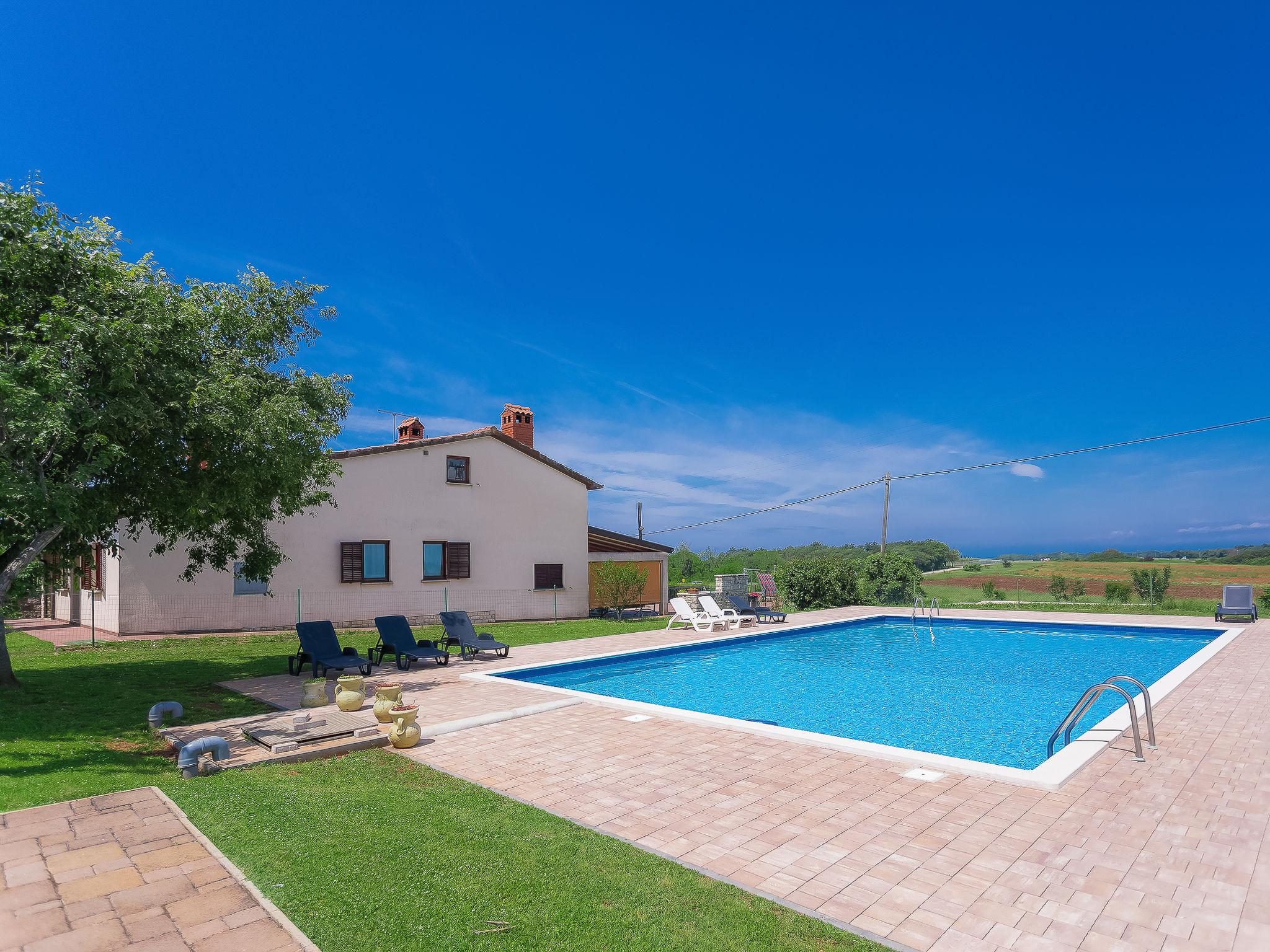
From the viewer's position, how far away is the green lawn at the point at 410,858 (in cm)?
331

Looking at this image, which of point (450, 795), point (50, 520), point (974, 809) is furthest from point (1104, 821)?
point (50, 520)

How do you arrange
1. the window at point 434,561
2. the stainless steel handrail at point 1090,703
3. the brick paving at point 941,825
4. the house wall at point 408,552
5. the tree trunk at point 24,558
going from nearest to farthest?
the brick paving at point 941,825 → the stainless steel handrail at point 1090,703 → the tree trunk at point 24,558 → the house wall at point 408,552 → the window at point 434,561

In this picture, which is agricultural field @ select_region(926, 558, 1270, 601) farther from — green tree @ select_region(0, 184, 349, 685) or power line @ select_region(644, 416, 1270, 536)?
green tree @ select_region(0, 184, 349, 685)

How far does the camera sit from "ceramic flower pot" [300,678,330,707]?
898cm

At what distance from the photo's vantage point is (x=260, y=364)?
1065cm

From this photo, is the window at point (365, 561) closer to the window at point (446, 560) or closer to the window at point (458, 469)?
the window at point (446, 560)

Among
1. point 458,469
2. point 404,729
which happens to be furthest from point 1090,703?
point 458,469

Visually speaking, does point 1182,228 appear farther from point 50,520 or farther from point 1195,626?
point 50,520

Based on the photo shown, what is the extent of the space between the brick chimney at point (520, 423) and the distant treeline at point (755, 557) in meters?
12.1

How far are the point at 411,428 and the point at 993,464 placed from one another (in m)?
26.5

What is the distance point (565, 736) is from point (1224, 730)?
7227 mm

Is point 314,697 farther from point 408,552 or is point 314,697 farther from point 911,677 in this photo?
point 408,552

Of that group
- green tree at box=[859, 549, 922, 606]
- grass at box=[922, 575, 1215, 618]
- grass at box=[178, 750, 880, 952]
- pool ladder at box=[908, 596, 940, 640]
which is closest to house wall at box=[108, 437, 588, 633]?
green tree at box=[859, 549, 922, 606]

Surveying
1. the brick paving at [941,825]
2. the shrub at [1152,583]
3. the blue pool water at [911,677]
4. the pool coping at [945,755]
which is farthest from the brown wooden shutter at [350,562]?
the shrub at [1152,583]
